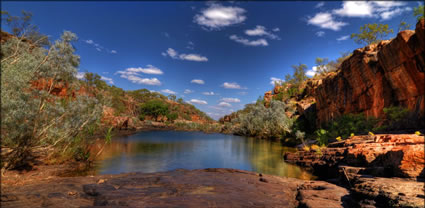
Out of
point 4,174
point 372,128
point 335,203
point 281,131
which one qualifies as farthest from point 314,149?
point 281,131

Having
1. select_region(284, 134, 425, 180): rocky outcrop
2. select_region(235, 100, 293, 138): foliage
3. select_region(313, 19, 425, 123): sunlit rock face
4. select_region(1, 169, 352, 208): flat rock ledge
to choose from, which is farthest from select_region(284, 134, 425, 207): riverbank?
select_region(235, 100, 293, 138): foliage

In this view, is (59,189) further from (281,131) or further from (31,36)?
(281,131)

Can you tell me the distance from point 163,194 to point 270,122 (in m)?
31.1

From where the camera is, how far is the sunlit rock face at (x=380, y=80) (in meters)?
13.6

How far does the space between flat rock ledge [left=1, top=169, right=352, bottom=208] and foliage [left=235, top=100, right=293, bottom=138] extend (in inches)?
943

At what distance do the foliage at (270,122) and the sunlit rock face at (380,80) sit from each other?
505 centimetres


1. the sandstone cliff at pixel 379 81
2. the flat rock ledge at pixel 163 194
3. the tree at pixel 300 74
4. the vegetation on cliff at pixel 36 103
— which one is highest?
the tree at pixel 300 74

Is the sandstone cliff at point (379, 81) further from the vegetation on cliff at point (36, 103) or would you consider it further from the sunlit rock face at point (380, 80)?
the vegetation on cliff at point (36, 103)

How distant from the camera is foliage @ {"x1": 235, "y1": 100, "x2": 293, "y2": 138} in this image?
105 ft

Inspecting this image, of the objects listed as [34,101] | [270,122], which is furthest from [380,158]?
[270,122]

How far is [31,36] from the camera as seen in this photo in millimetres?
8305

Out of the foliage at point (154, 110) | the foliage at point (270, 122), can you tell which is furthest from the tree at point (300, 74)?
the foliage at point (154, 110)

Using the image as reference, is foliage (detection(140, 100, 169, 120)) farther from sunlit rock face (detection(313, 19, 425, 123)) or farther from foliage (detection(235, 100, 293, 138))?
sunlit rock face (detection(313, 19, 425, 123))

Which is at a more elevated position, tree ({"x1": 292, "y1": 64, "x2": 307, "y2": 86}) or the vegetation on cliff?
tree ({"x1": 292, "y1": 64, "x2": 307, "y2": 86})
